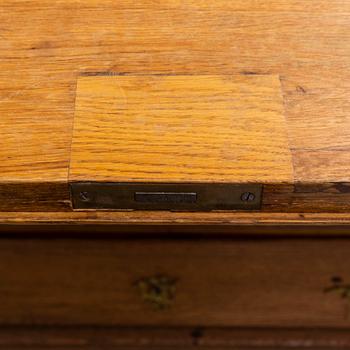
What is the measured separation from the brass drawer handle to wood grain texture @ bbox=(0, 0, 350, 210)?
1.12 ft

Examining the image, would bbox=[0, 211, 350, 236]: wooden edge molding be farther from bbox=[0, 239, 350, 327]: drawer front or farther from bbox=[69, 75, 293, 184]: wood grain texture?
bbox=[0, 239, 350, 327]: drawer front

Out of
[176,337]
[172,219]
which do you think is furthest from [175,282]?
[172,219]

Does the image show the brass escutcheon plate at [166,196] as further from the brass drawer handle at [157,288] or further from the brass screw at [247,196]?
the brass drawer handle at [157,288]

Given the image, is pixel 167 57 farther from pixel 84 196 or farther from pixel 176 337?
pixel 176 337

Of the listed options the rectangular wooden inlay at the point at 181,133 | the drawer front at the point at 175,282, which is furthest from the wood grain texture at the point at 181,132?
the drawer front at the point at 175,282

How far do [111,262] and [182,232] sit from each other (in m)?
0.14

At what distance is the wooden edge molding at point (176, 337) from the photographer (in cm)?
106

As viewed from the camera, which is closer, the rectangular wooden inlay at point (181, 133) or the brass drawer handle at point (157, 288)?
the rectangular wooden inlay at point (181, 133)

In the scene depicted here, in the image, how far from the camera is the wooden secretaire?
2.10 ft

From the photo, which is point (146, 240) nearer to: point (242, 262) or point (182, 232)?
point (182, 232)

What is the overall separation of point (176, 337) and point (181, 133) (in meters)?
0.55

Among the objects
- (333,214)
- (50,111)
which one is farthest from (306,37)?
(50,111)

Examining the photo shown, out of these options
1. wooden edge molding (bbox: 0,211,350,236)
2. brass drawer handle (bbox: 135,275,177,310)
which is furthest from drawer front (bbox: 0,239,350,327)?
wooden edge molding (bbox: 0,211,350,236)

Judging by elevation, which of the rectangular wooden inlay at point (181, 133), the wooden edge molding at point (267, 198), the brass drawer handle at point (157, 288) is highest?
the rectangular wooden inlay at point (181, 133)
